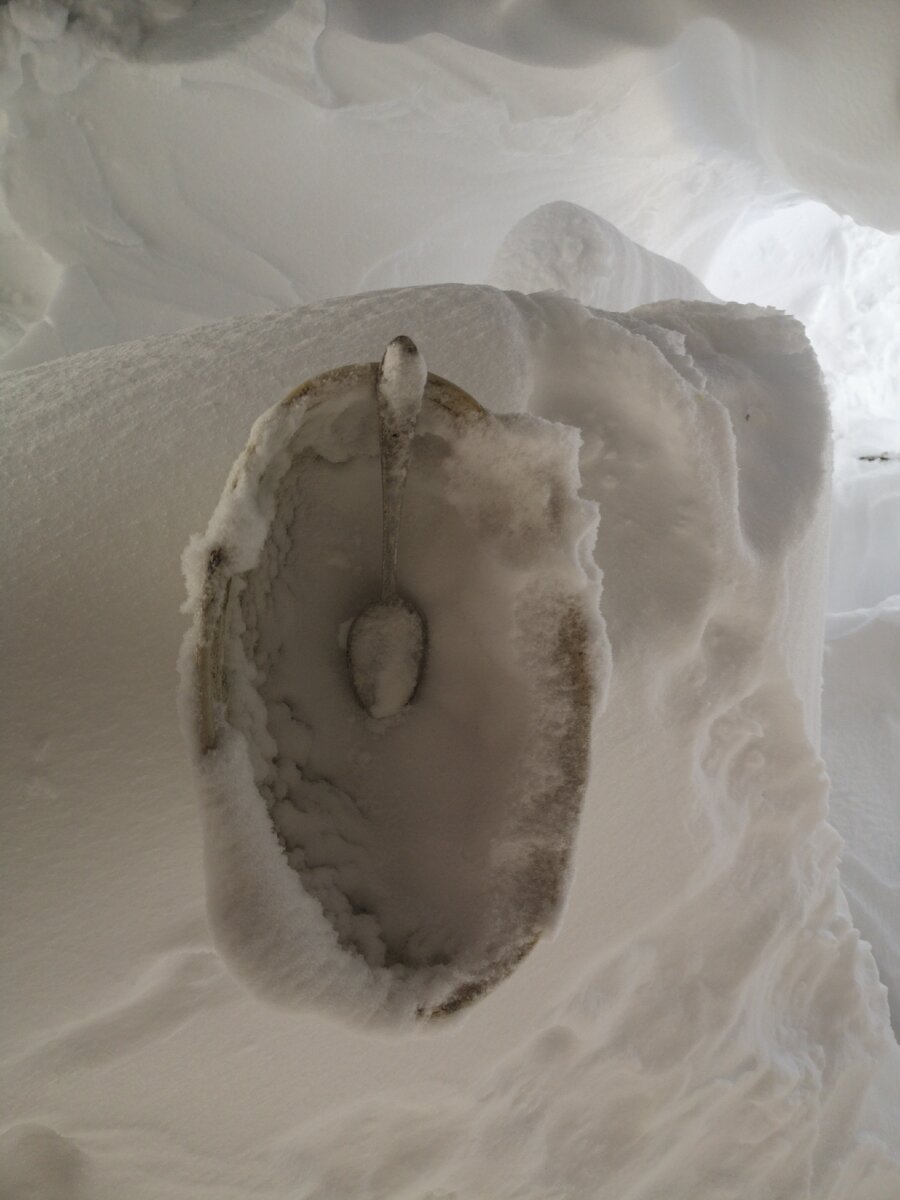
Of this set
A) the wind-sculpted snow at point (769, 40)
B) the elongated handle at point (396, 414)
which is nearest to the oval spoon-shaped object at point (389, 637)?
the elongated handle at point (396, 414)

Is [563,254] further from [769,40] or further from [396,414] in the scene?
[396,414]

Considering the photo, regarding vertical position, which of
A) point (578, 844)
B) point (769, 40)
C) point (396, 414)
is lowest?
point (578, 844)

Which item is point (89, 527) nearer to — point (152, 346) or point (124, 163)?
point (152, 346)

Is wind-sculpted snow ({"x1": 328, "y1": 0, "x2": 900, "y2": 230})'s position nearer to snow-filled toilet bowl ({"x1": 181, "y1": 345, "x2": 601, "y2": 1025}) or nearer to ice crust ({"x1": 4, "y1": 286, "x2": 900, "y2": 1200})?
ice crust ({"x1": 4, "y1": 286, "x2": 900, "y2": 1200})

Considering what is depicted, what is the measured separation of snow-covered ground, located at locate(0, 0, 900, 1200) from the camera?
19.0 inches

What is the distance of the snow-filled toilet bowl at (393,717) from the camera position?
0.42 m

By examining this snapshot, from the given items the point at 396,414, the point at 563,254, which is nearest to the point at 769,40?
the point at 563,254

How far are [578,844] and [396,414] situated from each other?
26 centimetres

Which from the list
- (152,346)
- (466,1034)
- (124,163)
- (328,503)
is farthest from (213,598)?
(124,163)

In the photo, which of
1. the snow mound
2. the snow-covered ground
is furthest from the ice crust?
the snow mound

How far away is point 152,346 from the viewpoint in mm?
656

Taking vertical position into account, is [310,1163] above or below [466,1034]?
below

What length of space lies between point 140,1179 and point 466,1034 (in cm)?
30

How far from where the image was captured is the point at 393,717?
1.63 ft
